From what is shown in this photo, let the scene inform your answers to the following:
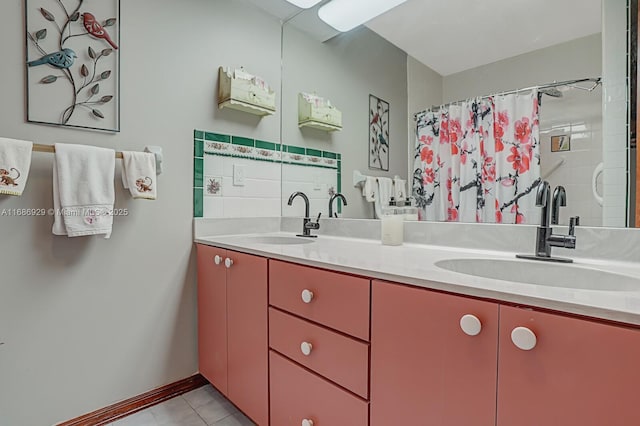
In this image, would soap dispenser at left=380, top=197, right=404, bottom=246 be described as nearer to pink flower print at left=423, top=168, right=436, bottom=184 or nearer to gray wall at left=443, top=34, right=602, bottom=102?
pink flower print at left=423, top=168, right=436, bottom=184

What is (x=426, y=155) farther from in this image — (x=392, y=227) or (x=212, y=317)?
(x=212, y=317)

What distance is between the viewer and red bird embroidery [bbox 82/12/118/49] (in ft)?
4.63

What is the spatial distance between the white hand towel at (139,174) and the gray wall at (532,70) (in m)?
1.31

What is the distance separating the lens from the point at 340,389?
988 millimetres

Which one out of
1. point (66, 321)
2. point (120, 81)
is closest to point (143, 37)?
point (120, 81)

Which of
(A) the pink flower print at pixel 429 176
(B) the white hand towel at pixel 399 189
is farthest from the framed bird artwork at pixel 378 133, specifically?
(A) the pink flower print at pixel 429 176

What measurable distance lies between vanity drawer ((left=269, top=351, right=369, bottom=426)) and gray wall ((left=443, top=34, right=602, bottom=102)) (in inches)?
47.9

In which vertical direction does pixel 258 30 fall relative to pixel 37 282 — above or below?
above

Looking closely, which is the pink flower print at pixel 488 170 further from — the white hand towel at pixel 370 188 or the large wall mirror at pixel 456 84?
the white hand towel at pixel 370 188

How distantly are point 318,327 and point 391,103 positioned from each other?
3.80ft

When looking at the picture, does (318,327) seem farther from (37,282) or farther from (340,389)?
(37,282)

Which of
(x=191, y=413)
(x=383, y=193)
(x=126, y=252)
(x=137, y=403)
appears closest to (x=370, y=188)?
Result: (x=383, y=193)

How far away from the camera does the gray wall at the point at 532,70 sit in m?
1.12

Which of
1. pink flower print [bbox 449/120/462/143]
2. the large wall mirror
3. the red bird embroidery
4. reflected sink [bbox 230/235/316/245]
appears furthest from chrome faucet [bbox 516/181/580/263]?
the red bird embroidery
